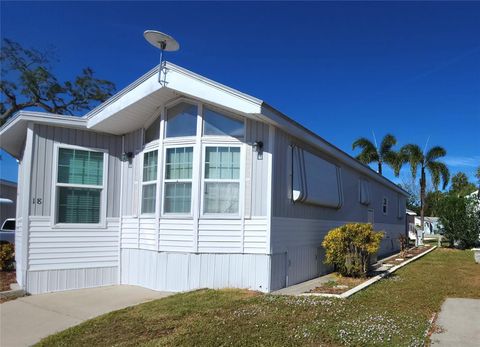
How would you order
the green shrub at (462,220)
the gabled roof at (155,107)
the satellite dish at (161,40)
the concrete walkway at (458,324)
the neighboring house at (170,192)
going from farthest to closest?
the green shrub at (462,220), the neighboring house at (170,192), the satellite dish at (161,40), the gabled roof at (155,107), the concrete walkway at (458,324)

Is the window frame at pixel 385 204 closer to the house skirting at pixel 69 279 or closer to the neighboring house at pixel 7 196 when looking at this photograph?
the house skirting at pixel 69 279

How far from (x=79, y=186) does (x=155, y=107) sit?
2419 millimetres

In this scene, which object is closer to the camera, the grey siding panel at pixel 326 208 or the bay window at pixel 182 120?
the grey siding panel at pixel 326 208

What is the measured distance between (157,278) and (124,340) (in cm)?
358

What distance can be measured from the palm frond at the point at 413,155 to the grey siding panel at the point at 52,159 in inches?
971

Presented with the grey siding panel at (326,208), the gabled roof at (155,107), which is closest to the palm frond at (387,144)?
the grey siding panel at (326,208)

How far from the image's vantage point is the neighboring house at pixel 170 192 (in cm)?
845

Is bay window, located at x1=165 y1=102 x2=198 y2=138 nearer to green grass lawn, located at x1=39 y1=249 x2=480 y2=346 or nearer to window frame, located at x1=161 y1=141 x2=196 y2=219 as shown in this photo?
window frame, located at x1=161 y1=141 x2=196 y2=219

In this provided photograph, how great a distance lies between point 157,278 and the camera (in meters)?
9.06

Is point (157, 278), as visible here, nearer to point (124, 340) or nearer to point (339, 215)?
point (124, 340)

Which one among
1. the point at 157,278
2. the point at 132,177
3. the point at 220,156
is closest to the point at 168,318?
the point at 157,278

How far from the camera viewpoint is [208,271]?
851 cm

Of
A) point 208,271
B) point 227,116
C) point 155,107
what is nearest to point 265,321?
point 208,271

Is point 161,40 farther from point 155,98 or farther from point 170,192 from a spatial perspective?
point 170,192
